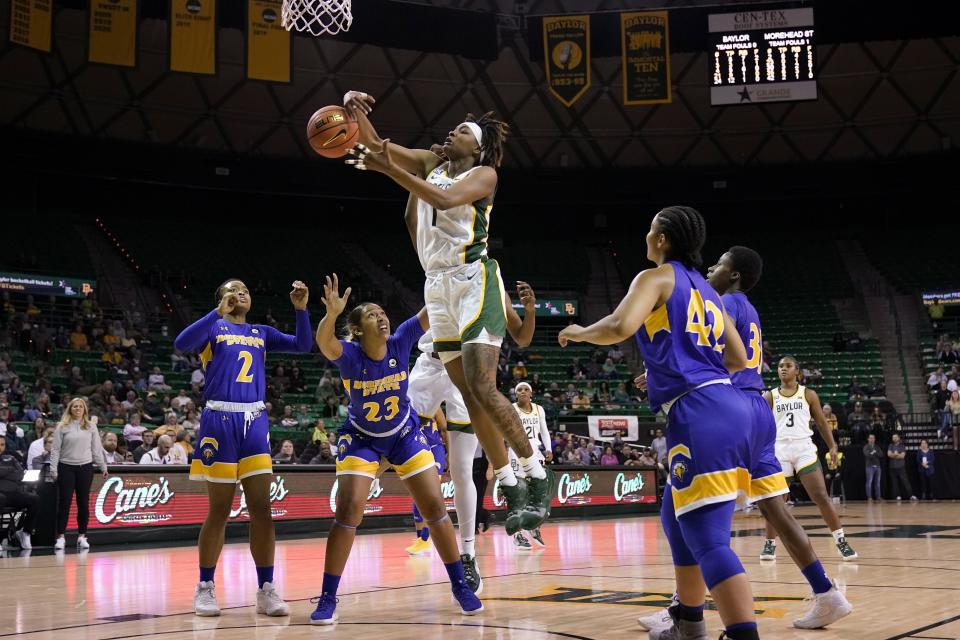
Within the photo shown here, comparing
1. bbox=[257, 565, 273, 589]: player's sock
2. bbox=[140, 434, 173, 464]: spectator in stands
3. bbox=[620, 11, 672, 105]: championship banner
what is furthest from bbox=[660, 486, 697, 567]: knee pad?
bbox=[620, 11, 672, 105]: championship banner

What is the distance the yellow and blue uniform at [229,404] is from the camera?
6754 mm

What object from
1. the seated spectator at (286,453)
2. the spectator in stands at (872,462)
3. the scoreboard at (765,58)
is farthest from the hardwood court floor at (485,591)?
the scoreboard at (765,58)

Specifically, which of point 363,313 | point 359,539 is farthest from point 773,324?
point 363,313

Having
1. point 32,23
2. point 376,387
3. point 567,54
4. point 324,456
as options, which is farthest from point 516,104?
point 376,387

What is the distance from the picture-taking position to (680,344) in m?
4.39

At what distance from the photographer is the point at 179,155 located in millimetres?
29859

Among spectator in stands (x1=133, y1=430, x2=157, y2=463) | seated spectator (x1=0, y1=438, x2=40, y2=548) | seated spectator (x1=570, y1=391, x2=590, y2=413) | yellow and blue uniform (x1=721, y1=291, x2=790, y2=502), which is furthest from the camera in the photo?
seated spectator (x1=570, y1=391, x2=590, y2=413)

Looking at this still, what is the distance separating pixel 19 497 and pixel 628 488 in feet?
37.5

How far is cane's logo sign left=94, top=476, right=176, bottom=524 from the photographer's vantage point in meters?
13.3

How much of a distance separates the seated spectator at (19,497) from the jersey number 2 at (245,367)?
293 inches

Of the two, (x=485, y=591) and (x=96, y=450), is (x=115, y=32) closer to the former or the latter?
(x=96, y=450)

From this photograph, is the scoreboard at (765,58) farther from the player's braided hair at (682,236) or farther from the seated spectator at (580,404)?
the player's braided hair at (682,236)

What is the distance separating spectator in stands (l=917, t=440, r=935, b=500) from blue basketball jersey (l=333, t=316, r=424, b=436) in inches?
781

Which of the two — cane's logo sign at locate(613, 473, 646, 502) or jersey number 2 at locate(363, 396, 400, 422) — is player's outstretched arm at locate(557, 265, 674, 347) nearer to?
jersey number 2 at locate(363, 396, 400, 422)
